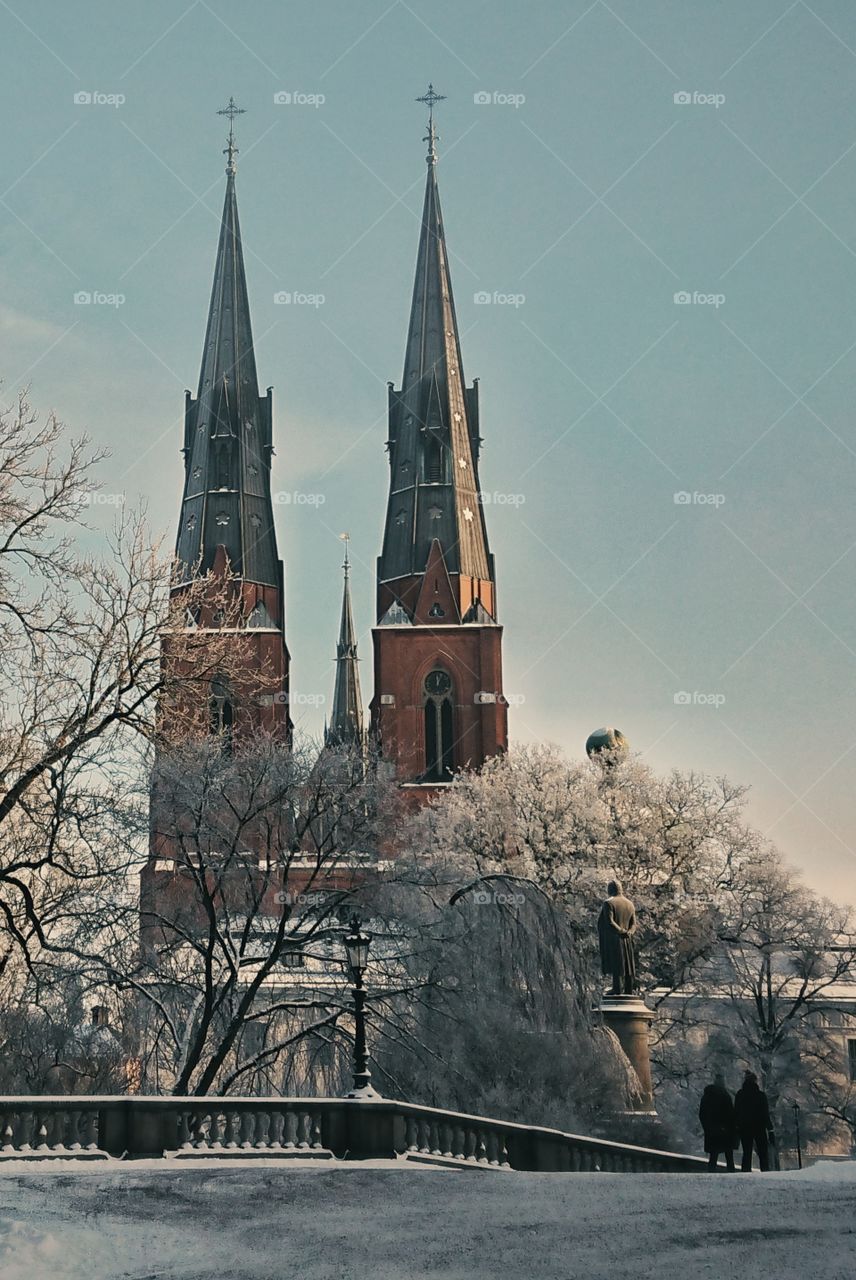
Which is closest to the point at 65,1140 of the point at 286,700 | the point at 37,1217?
the point at 37,1217

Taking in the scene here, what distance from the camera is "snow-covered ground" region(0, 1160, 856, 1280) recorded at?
12750mm

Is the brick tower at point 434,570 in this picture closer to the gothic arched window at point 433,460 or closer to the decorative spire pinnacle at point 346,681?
the gothic arched window at point 433,460

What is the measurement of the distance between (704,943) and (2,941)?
2185cm

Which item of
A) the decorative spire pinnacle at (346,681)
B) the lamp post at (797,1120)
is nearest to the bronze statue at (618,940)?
the lamp post at (797,1120)

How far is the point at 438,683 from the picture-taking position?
7481cm

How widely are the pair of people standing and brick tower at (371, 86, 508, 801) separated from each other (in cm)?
4692

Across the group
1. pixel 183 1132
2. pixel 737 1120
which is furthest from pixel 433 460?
pixel 183 1132

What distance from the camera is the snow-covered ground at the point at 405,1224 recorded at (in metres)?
12.8

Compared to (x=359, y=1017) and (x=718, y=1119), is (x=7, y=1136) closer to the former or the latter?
(x=359, y=1017)

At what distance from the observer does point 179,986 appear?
101ft

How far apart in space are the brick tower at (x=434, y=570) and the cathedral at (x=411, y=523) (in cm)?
7

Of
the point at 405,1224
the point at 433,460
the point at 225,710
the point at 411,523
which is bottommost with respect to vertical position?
the point at 405,1224

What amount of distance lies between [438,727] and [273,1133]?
5334 centimetres

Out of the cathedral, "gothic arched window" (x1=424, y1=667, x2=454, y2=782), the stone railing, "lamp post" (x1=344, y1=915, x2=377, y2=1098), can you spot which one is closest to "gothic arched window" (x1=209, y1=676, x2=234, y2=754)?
the cathedral
